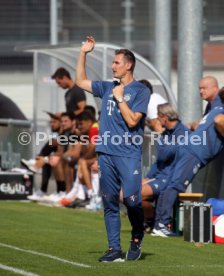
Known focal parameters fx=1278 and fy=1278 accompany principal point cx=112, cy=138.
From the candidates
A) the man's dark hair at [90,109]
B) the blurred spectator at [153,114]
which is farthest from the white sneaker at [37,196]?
the blurred spectator at [153,114]

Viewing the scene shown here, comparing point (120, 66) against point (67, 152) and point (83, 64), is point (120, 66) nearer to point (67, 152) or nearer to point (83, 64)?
point (83, 64)

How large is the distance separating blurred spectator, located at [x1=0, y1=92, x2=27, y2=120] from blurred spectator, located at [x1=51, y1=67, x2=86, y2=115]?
3.78 metres

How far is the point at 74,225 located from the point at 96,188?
3.81 metres

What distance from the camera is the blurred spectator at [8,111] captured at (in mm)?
26734

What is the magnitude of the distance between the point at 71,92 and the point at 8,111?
14.0 ft

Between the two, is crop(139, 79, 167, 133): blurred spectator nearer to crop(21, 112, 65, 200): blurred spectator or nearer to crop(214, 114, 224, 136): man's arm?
crop(214, 114, 224, 136): man's arm

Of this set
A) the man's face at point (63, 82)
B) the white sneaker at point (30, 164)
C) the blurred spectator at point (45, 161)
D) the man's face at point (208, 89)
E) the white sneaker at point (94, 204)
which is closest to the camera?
the man's face at point (208, 89)

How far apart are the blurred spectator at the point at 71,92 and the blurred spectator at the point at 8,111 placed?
3.78m

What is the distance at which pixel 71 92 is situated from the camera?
22875 millimetres

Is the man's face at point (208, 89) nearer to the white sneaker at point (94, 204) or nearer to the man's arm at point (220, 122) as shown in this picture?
the man's arm at point (220, 122)

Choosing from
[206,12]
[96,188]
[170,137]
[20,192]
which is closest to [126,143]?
[170,137]

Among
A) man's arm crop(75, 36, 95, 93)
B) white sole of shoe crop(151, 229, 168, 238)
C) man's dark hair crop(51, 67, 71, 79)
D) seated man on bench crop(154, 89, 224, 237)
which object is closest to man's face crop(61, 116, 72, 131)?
man's dark hair crop(51, 67, 71, 79)

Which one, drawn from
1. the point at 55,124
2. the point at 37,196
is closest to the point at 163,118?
the point at 37,196

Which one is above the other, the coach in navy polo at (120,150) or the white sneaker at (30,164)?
the coach in navy polo at (120,150)
